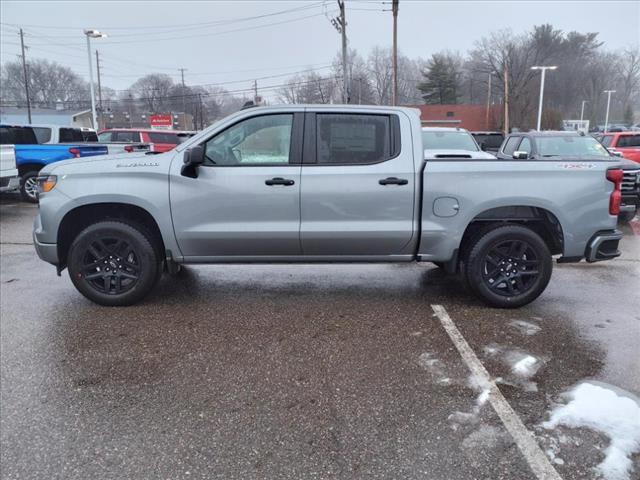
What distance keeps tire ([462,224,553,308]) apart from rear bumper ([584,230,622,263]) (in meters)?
0.37

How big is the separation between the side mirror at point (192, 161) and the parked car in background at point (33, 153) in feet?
27.2

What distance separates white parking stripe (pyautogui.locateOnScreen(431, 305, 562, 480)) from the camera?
2545 millimetres

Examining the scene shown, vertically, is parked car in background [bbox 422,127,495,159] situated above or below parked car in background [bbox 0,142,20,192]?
above

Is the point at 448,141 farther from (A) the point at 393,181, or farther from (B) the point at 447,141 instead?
(A) the point at 393,181

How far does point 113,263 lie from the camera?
486cm

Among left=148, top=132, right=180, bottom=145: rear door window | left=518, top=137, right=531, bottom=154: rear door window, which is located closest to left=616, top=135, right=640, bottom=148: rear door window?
left=518, top=137, right=531, bottom=154: rear door window

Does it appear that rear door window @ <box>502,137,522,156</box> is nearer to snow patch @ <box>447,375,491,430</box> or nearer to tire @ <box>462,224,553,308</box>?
tire @ <box>462,224,553,308</box>

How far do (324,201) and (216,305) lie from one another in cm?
154

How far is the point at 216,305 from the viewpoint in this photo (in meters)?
5.05

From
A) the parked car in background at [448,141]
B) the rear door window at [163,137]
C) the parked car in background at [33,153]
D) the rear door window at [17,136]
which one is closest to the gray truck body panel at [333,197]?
the parked car in background at [448,141]

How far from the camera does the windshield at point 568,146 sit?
1027 cm

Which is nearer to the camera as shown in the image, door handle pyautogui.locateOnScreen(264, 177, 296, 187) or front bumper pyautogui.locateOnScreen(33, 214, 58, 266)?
door handle pyautogui.locateOnScreen(264, 177, 296, 187)

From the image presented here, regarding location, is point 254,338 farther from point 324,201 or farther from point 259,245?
point 324,201

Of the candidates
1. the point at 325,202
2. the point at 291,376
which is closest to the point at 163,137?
the point at 325,202
